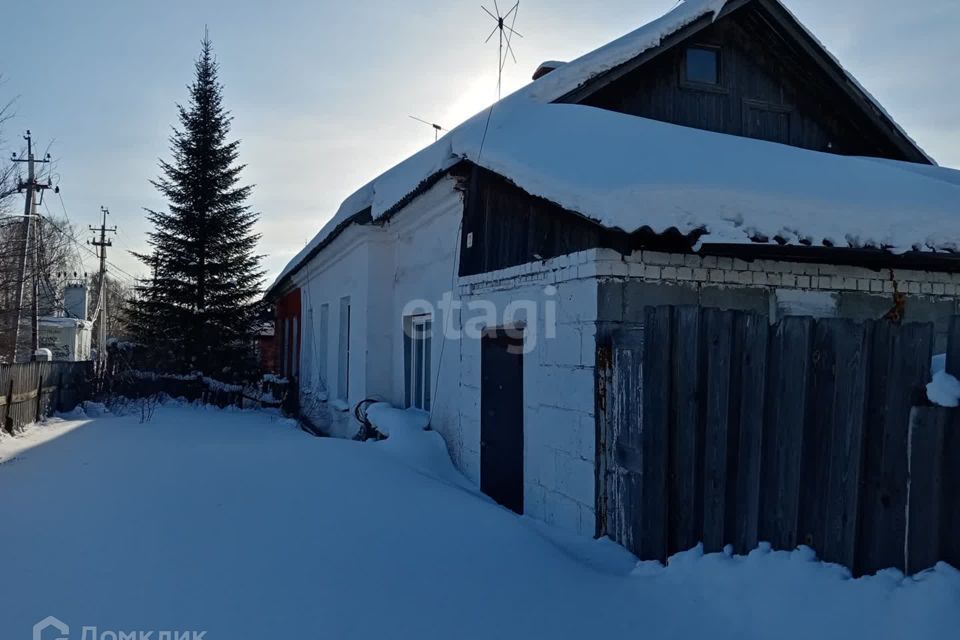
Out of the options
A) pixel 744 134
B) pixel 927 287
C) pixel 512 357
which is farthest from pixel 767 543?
pixel 744 134

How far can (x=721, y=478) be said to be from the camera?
3502 millimetres

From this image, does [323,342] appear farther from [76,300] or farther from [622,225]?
[76,300]

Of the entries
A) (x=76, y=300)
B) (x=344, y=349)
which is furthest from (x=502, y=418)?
(x=76, y=300)

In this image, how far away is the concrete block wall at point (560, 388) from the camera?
4.72 meters

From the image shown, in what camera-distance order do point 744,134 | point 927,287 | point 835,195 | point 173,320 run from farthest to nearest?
1. point 173,320
2. point 744,134
3. point 927,287
4. point 835,195

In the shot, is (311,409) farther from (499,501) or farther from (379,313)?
(499,501)

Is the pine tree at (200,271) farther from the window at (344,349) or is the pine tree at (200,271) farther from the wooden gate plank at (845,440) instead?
the wooden gate plank at (845,440)

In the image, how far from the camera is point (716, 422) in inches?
139

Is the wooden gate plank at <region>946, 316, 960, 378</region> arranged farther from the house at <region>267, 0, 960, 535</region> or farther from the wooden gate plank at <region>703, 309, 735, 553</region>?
the house at <region>267, 0, 960, 535</region>

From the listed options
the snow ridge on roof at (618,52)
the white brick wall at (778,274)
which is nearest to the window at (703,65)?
the snow ridge on roof at (618,52)

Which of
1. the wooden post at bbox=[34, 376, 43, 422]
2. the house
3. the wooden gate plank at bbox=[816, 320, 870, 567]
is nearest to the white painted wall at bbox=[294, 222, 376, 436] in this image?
the house

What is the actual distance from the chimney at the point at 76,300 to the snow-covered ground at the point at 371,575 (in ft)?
156

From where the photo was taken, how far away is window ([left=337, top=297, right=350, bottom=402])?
12.5 metres

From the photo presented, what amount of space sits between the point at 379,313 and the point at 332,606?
7.20 metres
